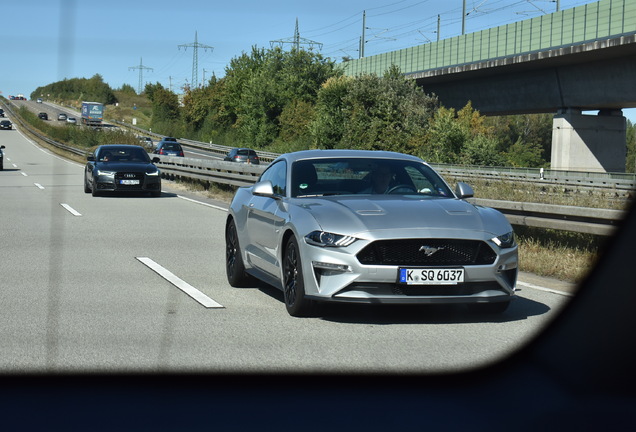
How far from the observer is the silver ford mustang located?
23.2ft

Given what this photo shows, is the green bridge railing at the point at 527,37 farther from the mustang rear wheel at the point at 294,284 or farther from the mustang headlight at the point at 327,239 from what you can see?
the mustang headlight at the point at 327,239

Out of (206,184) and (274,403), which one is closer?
(274,403)

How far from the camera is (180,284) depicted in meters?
9.67

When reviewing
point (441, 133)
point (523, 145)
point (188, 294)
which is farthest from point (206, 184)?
point (523, 145)

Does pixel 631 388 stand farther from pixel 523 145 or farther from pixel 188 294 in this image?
pixel 523 145

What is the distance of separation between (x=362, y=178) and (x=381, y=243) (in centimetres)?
156

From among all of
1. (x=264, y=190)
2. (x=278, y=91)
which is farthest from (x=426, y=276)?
(x=278, y=91)

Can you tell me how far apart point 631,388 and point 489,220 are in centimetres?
236

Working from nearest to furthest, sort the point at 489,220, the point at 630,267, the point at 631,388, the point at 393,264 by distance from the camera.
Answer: the point at 631,388 → the point at 630,267 → the point at 393,264 → the point at 489,220

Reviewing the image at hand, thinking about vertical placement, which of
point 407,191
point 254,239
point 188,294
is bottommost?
point 188,294

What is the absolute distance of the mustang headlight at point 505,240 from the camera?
24.1 feet

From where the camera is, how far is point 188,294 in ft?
29.5

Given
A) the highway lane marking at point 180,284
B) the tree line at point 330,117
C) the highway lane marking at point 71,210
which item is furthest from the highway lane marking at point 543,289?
the tree line at point 330,117

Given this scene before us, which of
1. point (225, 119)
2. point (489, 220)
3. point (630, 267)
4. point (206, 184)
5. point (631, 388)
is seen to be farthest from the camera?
point (225, 119)
